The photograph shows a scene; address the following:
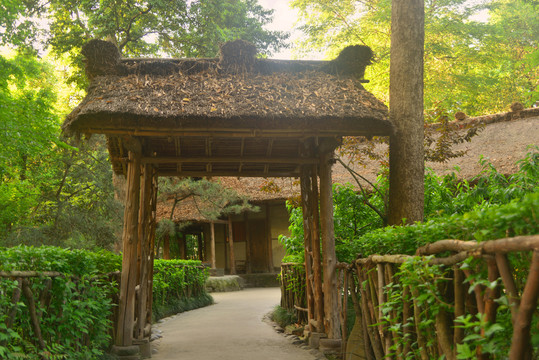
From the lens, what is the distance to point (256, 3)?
18.6 meters

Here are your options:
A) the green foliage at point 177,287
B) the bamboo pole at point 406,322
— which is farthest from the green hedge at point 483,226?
the green foliage at point 177,287

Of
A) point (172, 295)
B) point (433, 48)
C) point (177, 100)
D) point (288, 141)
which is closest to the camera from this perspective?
point (177, 100)

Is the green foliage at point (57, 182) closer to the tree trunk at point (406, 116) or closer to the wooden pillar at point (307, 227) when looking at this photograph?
the wooden pillar at point (307, 227)

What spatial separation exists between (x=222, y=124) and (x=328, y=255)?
2279 mm

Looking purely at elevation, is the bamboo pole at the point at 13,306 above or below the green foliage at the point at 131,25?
below

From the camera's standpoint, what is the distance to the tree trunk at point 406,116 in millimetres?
6496

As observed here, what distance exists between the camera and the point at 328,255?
22.3 feet

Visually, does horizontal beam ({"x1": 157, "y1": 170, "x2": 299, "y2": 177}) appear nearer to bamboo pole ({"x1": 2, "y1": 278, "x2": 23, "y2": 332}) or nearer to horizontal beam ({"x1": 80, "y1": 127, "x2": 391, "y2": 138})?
horizontal beam ({"x1": 80, "y1": 127, "x2": 391, "y2": 138})

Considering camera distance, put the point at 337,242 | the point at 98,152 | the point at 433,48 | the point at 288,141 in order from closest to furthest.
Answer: the point at 288,141
the point at 337,242
the point at 98,152
the point at 433,48

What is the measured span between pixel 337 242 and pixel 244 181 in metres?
13.4

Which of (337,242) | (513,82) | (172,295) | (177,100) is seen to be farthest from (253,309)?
(513,82)

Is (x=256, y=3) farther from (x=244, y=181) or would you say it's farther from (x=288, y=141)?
(x=288, y=141)

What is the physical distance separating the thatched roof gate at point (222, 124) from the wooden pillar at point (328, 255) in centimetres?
1

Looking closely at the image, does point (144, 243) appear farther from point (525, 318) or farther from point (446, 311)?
point (525, 318)
